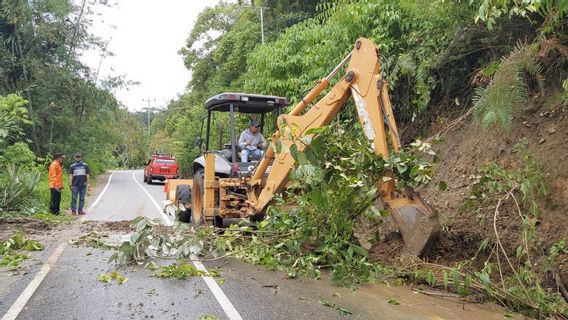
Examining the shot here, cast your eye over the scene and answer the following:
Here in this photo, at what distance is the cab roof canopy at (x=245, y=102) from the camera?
366 inches

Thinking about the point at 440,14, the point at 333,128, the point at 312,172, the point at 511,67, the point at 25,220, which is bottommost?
the point at 25,220

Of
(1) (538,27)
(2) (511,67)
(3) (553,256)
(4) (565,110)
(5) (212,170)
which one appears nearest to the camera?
(3) (553,256)

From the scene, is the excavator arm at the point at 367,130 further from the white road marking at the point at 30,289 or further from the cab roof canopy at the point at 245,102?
the white road marking at the point at 30,289

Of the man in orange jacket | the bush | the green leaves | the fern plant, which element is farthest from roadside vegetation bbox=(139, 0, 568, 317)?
the man in orange jacket

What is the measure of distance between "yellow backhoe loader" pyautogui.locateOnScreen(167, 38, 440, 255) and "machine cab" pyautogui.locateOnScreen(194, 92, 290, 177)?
2 centimetres

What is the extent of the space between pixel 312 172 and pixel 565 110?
13.4ft

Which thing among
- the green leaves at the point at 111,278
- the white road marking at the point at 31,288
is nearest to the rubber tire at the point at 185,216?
Result: the white road marking at the point at 31,288

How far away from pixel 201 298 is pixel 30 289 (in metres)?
1.96

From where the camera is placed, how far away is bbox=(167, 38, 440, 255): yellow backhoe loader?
608 cm

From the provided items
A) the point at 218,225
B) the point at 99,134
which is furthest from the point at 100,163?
the point at 218,225

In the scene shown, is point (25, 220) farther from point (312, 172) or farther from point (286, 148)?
point (312, 172)

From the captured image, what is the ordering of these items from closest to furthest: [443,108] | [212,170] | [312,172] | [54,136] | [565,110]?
[312,172] → [565,110] → [212,170] → [443,108] → [54,136]

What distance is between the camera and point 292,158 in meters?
7.24

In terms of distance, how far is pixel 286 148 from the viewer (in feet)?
23.1
